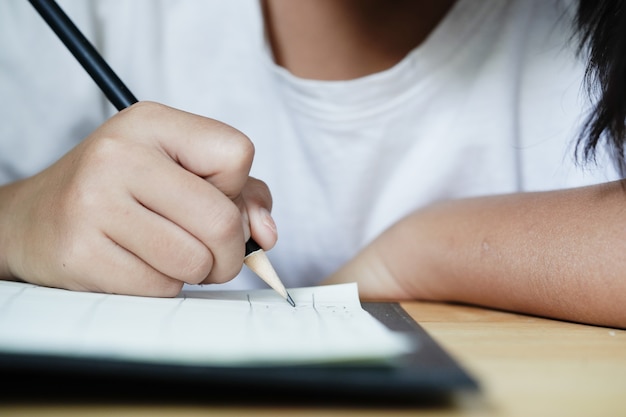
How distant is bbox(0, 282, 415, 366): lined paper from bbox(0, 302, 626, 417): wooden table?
15mm

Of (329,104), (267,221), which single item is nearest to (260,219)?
(267,221)

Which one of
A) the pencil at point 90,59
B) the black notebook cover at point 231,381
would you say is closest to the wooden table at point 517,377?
the black notebook cover at point 231,381

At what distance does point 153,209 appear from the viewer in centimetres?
32

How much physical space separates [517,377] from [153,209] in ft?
0.62

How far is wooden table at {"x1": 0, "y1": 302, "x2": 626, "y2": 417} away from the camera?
0.61 ft

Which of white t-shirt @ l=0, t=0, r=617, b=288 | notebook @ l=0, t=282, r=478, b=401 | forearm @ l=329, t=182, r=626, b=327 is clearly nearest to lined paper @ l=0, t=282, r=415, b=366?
notebook @ l=0, t=282, r=478, b=401

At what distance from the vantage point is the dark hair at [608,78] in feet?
1.23

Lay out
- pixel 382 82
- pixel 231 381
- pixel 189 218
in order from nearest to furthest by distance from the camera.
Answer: pixel 231 381
pixel 189 218
pixel 382 82

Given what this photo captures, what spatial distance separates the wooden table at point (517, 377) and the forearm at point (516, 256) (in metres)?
0.02

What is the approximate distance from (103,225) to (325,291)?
12 centimetres

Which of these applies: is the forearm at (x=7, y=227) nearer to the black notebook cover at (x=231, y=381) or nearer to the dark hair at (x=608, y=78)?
the black notebook cover at (x=231, y=381)

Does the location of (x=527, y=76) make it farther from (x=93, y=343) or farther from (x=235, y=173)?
(x=93, y=343)

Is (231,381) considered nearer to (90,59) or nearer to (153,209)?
(153,209)

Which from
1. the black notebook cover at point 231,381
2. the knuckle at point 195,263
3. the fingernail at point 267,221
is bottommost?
the black notebook cover at point 231,381
